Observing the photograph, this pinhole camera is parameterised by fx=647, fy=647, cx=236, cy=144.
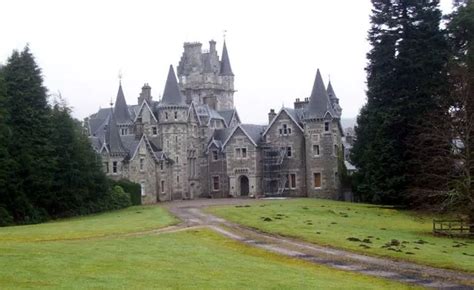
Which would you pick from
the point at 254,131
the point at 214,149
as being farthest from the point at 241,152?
the point at 214,149

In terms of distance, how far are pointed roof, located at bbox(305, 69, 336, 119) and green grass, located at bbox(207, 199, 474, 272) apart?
16289 mm

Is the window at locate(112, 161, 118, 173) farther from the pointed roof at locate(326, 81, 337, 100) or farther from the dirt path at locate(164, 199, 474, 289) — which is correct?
the pointed roof at locate(326, 81, 337, 100)

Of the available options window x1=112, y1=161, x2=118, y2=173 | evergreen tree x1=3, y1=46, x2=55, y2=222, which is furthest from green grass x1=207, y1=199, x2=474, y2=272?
window x1=112, y1=161, x2=118, y2=173

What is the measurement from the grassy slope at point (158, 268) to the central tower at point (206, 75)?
66.8 m

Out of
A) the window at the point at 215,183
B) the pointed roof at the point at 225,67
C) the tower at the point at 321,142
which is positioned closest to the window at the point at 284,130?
the tower at the point at 321,142

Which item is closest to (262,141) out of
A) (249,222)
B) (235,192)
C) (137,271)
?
(235,192)

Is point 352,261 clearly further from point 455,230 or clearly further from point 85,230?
point 85,230

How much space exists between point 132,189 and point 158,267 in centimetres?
4485

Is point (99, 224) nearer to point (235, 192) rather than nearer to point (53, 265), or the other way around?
point (53, 265)

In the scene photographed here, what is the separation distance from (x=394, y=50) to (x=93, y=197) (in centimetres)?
3044

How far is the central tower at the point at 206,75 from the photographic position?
313 ft

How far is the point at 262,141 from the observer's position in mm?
74312

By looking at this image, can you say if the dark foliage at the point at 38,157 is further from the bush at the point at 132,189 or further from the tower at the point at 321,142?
the tower at the point at 321,142

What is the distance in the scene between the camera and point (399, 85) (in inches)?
2290
